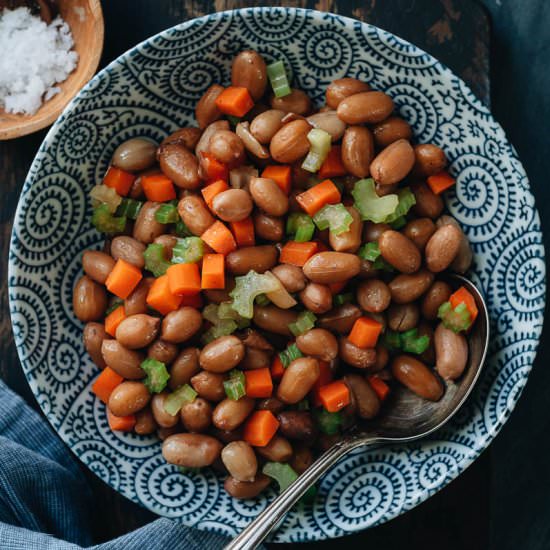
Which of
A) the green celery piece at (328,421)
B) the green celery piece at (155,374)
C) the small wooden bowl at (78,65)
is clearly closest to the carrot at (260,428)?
the green celery piece at (328,421)

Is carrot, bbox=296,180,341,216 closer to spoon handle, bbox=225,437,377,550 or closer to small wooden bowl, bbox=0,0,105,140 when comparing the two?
spoon handle, bbox=225,437,377,550

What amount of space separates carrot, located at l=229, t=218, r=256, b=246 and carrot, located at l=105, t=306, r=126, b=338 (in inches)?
12.4

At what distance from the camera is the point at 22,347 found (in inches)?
61.6

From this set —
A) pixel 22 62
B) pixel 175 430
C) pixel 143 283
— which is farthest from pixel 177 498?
pixel 22 62

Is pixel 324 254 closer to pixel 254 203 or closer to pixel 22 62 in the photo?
pixel 254 203

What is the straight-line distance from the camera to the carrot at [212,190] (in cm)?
157

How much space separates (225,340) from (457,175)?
65 centimetres

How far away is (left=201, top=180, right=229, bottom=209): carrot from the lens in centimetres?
157

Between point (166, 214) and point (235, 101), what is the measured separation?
0.30m

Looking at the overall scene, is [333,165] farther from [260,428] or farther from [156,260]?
[260,428]

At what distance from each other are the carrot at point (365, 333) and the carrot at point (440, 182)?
1.11ft

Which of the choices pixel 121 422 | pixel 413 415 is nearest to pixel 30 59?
pixel 121 422

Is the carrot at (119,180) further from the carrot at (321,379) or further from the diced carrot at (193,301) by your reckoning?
the carrot at (321,379)

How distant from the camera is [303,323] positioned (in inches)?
61.9
